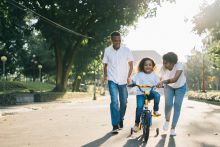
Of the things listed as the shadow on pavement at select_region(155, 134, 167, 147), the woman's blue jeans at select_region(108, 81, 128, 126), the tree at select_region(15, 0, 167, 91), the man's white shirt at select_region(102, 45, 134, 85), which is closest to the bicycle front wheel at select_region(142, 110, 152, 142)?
the shadow on pavement at select_region(155, 134, 167, 147)

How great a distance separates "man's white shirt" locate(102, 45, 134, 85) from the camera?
30.6ft

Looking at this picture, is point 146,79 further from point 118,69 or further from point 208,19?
point 208,19

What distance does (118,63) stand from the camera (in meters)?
9.42

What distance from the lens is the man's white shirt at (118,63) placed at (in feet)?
30.6

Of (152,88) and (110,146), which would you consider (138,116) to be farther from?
(110,146)

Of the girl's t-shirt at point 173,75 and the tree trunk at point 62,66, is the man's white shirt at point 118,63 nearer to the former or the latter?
the girl's t-shirt at point 173,75

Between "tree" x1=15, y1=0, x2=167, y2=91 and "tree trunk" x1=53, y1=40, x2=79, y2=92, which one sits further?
"tree trunk" x1=53, y1=40, x2=79, y2=92

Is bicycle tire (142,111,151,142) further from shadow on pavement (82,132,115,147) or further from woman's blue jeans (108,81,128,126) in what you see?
woman's blue jeans (108,81,128,126)

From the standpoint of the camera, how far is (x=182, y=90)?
8719 mm

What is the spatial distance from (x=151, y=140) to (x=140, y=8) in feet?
93.3

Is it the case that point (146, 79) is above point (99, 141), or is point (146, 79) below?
above

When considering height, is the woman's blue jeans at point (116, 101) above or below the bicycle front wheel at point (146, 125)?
above

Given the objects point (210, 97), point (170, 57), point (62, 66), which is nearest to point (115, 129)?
point (170, 57)

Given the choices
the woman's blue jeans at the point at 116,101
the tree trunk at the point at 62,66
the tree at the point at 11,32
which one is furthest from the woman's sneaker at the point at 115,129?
the tree trunk at the point at 62,66
